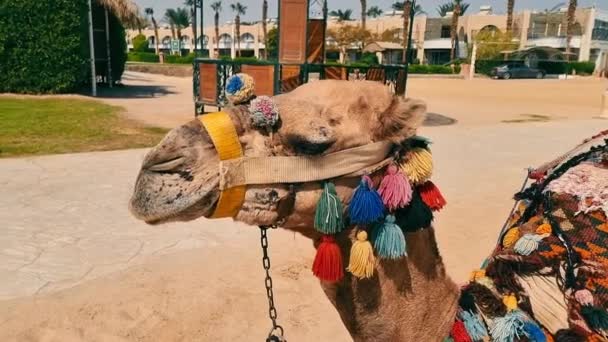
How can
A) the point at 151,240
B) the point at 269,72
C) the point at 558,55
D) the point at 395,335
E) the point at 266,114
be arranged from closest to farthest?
1. the point at 266,114
2. the point at 395,335
3. the point at 151,240
4. the point at 269,72
5. the point at 558,55

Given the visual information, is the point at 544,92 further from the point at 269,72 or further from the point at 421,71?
the point at 269,72

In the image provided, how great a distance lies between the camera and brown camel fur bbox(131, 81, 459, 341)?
1.87 m

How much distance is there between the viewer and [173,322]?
173 inches

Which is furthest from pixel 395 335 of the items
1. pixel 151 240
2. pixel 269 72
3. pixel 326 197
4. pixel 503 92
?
pixel 503 92

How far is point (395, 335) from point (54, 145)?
10385 mm

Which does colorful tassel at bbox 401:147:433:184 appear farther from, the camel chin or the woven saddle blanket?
the camel chin

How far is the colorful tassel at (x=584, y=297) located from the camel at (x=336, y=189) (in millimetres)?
204

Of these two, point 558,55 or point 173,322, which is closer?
point 173,322

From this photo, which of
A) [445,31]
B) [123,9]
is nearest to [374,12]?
[445,31]

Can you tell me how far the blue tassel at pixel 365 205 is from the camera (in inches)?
77.6

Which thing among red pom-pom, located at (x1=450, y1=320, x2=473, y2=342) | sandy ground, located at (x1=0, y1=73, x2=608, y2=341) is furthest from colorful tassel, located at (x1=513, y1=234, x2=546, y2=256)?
sandy ground, located at (x1=0, y1=73, x2=608, y2=341)

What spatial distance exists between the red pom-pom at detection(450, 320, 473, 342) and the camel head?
77 cm

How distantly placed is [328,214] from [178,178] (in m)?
0.54

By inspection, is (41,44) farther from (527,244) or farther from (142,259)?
(527,244)
